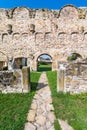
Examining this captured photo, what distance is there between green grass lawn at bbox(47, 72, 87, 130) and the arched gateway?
12.3 metres

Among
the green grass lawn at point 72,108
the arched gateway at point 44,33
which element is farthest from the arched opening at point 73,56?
the green grass lawn at point 72,108

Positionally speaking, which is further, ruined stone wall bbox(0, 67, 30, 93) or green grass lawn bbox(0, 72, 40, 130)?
ruined stone wall bbox(0, 67, 30, 93)

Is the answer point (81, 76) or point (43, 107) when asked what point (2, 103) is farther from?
point (81, 76)

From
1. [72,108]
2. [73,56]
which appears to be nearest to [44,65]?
[73,56]

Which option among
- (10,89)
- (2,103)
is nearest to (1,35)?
(10,89)

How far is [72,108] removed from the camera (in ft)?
19.5

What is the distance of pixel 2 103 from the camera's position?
6.38 meters

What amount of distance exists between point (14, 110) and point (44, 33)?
14.8 m

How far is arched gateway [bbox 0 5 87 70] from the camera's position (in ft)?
64.1

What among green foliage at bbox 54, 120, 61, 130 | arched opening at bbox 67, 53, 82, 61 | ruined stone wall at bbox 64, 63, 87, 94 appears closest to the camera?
green foliage at bbox 54, 120, 61, 130

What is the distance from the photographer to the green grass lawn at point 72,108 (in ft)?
16.4

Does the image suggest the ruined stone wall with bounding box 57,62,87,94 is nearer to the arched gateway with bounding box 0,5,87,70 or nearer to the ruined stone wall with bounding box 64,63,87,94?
the ruined stone wall with bounding box 64,63,87,94

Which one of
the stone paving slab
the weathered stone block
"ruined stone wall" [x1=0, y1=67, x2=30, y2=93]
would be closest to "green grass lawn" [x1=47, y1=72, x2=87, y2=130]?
the stone paving slab

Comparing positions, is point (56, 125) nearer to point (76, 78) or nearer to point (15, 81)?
point (76, 78)
